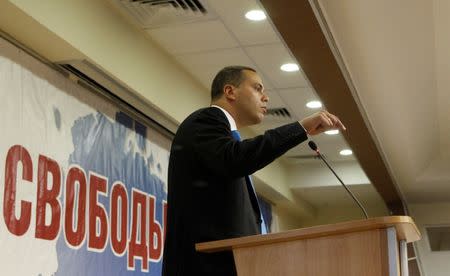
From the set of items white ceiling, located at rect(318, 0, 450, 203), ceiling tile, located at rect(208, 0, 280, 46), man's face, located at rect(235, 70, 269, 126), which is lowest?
man's face, located at rect(235, 70, 269, 126)

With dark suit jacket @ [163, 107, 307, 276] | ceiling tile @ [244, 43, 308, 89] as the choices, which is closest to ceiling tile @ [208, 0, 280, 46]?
ceiling tile @ [244, 43, 308, 89]

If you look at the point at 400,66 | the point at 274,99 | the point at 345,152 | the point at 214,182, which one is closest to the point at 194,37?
the point at 274,99

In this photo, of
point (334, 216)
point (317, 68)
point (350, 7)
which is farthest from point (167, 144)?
point (334, 216)

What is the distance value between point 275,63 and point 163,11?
1.09 meters

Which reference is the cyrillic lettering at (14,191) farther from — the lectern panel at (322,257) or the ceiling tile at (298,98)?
the ceiling tile at (298,98)

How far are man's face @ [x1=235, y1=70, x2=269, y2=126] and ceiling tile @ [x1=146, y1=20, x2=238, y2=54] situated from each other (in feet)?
7.29

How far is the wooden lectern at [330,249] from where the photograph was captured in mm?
1366

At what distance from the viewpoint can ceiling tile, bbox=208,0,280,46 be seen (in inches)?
155

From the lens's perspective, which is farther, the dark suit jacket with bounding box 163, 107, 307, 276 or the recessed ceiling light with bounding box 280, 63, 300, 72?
the recessed ceiling light with bounding box 280, 63, 300, 72

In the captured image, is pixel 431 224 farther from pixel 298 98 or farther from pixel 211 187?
pixel 211 187

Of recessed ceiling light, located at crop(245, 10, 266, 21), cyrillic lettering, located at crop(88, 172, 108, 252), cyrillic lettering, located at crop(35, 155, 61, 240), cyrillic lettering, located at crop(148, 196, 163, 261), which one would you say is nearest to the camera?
cyrillic lettering, located at crop(35, 155, 61, 240)

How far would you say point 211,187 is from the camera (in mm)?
1689

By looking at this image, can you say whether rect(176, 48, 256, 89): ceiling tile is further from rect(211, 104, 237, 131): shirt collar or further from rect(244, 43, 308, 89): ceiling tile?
rect(211, 104, 237, 131): shirt collar

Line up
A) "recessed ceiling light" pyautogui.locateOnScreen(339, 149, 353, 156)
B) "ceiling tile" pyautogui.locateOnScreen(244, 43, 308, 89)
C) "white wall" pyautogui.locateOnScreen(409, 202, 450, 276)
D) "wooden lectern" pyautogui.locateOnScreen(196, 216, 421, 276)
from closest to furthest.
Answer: "wooden lectern" pyautogui.locateOnScreen(196, 216, 421, 276) < "ceiling tile" pyautogui.locateOnScreen(244, 43, 308, 89) < "recessed ceiling light" pyautogui.locateOnScreen(339, 149, 353, 156) < "white wall" pyautogui.locateOnScreen(409, 202, 450, 276)
